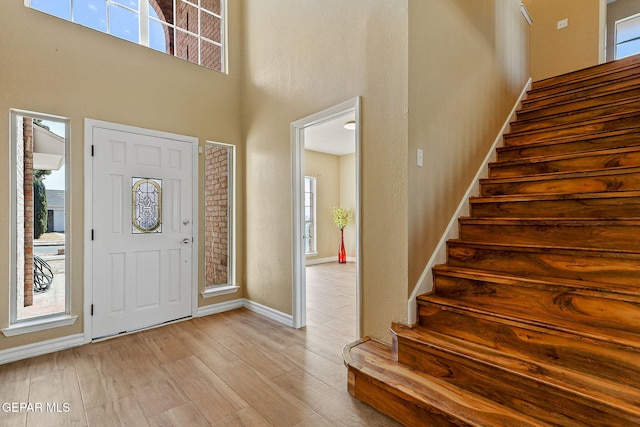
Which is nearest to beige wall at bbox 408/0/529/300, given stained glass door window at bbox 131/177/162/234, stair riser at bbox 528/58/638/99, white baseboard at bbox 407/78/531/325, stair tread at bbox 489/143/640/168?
white baseboard at bbox 407/78/531/325

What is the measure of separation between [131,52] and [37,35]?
0.72 m

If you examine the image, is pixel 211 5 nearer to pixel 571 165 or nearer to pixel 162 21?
pixel 162 21

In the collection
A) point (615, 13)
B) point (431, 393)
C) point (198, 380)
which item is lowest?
Result: point (198, 380)

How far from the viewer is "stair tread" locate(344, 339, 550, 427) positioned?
4.64 feet

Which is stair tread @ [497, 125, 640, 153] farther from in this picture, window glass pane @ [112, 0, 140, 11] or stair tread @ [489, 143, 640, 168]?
window glass pane @ [112, 0, 140, 11]

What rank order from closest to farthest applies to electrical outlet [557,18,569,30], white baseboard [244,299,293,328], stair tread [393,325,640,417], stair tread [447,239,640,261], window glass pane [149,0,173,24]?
1. stair tread [393,325,640,417]
2. stair tread [447,239,640,261]
3. white baseboard [244,299,293,328]
4. window glass pane [149,0,173,24]
5. electrical outlet [557,18,569,30]

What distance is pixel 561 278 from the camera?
184 cm

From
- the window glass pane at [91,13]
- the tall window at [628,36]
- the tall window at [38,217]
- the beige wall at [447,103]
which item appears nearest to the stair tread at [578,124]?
the beige wall at [447,103]

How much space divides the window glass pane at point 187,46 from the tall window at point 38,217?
5.08 feet

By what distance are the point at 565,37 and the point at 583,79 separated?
1.74 m

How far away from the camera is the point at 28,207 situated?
→ 269cm

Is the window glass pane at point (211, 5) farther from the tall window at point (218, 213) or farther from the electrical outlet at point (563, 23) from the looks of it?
the electrical outlet at point (563, 23)

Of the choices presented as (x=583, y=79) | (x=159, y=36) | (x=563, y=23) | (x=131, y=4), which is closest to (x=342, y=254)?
(x=583, y=79)

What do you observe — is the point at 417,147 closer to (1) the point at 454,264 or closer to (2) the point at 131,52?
(1) the point at 454,264
